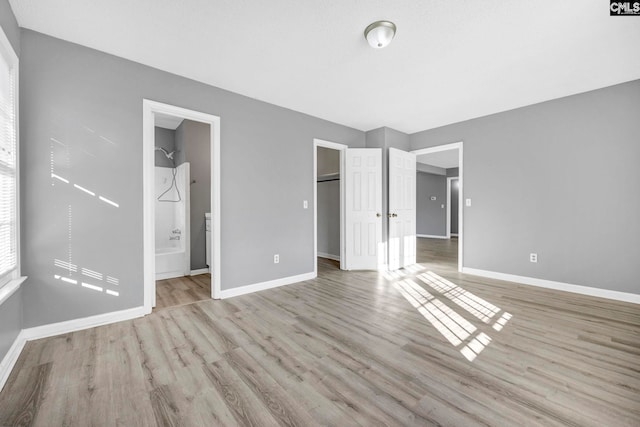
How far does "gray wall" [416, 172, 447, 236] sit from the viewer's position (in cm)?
974

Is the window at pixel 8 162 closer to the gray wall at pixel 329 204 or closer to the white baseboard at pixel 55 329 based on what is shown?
the white baseboard at pixel 55 329

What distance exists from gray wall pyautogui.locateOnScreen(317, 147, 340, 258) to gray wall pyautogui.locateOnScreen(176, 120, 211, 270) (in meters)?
2.38

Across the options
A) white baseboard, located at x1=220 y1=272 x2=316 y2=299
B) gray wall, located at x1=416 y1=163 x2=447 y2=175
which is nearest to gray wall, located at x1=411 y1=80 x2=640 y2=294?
white baseboard, located at x1=220 y1=272 x2=316 y2=299

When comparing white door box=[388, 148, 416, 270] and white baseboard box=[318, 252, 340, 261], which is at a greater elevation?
white door box=[388, 148, 416, 270]

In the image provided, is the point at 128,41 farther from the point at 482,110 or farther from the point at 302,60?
the point at 482,110

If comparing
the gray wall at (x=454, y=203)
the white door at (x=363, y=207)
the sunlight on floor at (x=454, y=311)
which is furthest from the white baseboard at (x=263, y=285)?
the gray wall at (x=454, y=203)

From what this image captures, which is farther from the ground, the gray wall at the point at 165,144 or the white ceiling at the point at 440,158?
the white ceiling at the point at 440,158

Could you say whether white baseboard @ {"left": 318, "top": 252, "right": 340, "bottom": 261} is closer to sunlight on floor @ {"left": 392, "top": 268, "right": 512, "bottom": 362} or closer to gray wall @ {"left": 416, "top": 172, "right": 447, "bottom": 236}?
sunlight on floor @ {"left": 392, "top": 268, "right": 512, "bottom": 362}

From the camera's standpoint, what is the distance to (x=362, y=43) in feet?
7.62

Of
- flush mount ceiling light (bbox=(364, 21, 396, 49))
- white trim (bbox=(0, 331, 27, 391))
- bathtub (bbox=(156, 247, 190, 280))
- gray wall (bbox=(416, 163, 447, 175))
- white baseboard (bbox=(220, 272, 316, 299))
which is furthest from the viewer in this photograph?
gray wall (bbox=(416, 163, 447, 175))

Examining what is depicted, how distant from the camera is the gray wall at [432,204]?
383 inches

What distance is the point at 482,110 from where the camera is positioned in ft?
12.9

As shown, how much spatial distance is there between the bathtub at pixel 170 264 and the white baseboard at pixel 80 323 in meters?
1.49

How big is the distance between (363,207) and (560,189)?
8.77 feet
